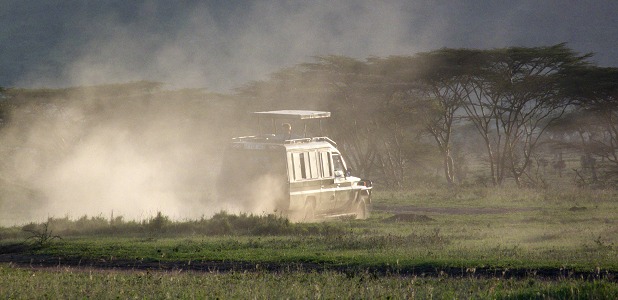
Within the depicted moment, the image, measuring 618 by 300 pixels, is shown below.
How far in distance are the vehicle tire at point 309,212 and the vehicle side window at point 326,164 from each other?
935 millimetres

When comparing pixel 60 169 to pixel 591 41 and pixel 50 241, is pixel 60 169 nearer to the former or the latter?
pixel 50 241

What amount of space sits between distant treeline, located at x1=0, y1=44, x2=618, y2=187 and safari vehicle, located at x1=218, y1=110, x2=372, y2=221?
2101 cm

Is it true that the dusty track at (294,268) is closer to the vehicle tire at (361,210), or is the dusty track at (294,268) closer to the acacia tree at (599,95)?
the vehicle tire at (361,210)

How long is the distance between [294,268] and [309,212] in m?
10.4

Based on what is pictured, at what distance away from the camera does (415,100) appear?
52625 mm

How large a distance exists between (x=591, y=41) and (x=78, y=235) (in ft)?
564

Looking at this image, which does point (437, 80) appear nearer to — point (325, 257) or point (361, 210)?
A: point (361, 210)

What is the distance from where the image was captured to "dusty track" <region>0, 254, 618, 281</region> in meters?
14.4

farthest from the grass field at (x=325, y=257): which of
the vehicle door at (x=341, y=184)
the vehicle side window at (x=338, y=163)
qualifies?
the vehicle side window at (x=338, y=163)

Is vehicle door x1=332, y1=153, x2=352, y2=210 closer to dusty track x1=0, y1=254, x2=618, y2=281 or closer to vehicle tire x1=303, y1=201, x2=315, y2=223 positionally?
vehicle tire x1=303, y1=201, x2=315, y2=223

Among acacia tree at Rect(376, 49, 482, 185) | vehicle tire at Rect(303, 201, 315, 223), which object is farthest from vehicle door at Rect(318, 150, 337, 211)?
acacia tree at Rect(376, 49, 482, 185)

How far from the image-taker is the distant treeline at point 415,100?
47500mm

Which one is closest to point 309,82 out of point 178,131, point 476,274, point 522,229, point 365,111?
point 365,111

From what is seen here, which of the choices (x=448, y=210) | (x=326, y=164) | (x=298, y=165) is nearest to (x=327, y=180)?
(x=326, y=164)
